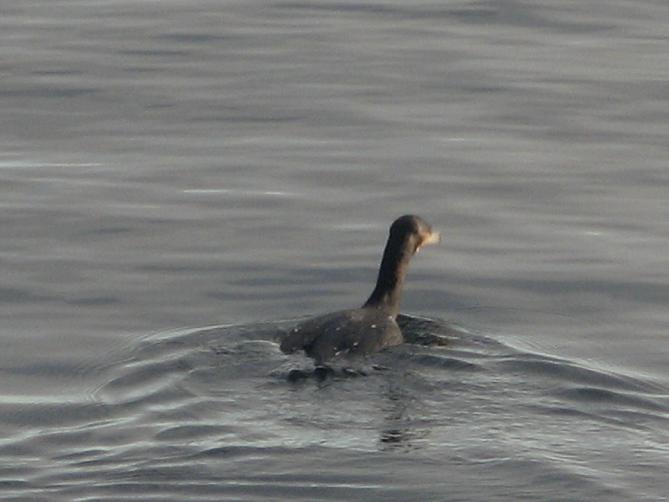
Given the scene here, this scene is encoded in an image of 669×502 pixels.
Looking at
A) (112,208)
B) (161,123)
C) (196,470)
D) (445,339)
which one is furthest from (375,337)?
(161,123)

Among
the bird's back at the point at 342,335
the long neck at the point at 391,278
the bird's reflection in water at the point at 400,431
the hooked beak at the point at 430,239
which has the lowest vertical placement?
the bird's reflection in water at the point at 400,431

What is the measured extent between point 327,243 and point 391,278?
1.85 m

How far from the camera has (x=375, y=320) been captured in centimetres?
1423

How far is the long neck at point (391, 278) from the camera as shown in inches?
586

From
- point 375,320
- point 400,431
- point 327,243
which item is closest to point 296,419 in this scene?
point 400,431

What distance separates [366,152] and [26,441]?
7528 mm

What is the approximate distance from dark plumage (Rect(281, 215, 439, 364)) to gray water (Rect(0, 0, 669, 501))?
217 mm

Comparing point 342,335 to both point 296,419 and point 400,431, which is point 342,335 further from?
point 400,431

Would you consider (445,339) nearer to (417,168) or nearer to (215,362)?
(215,362)

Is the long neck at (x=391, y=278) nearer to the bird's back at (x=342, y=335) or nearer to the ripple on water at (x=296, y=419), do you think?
the bird's back at (x=342, y=335)

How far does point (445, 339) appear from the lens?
14.3 m

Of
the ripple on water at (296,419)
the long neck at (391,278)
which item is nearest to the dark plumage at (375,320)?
the long neck at (391,278)

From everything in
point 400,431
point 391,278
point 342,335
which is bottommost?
point 400,431

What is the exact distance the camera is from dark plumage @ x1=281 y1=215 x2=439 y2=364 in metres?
13.7
